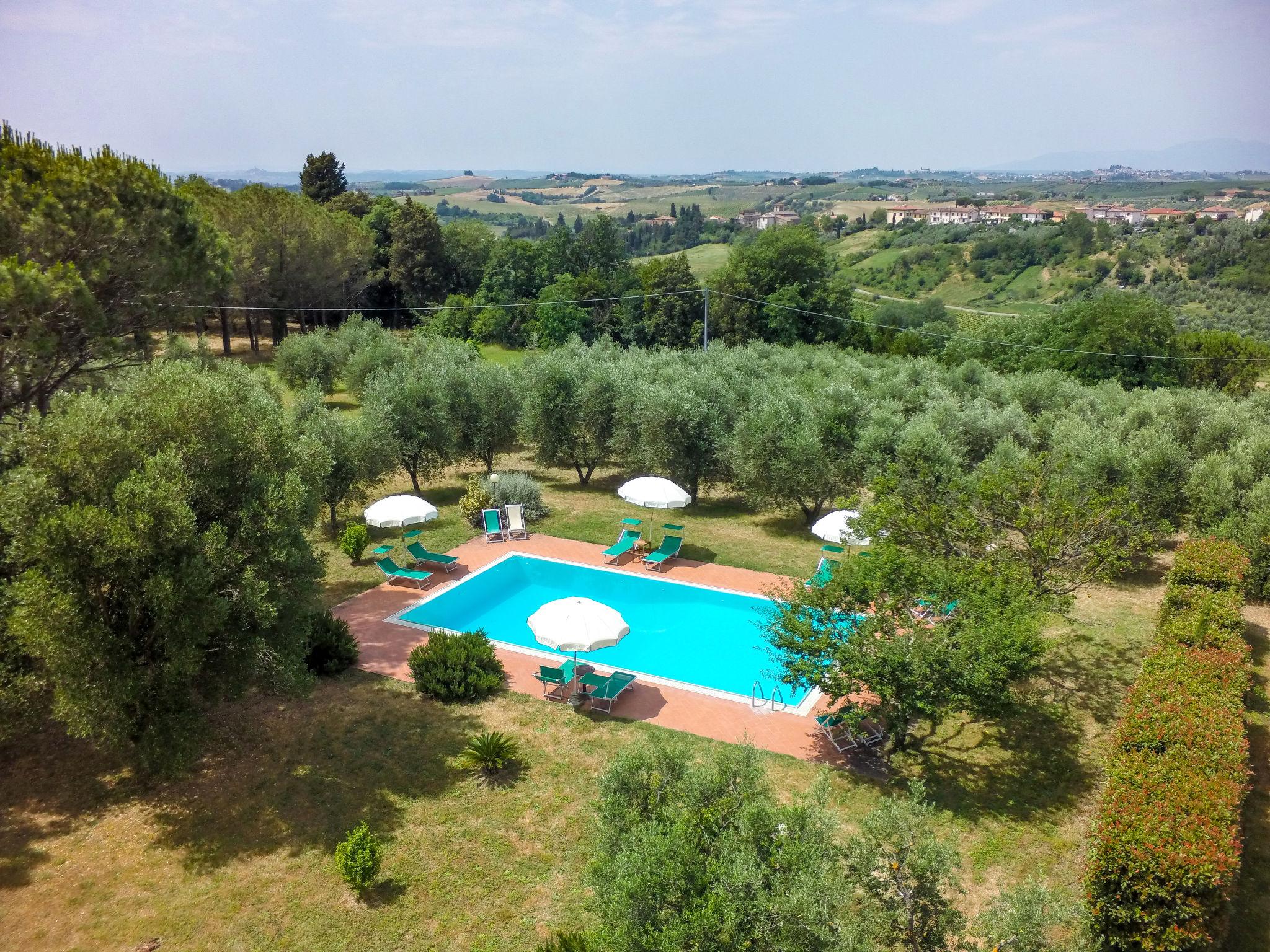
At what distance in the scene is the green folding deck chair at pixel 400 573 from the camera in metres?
18.3

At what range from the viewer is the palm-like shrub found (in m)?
11.3

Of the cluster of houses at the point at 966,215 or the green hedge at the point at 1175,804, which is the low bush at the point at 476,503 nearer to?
the green hedge at the point at 1175,804

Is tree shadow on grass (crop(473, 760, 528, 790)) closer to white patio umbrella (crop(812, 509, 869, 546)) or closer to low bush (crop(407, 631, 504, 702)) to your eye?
low bush (crop(407, 631, 504, 702))

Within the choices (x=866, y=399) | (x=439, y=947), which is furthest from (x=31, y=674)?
(x=866, y=399)

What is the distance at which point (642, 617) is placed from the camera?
17891mm

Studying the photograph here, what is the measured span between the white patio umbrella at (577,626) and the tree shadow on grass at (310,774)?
1898 mm

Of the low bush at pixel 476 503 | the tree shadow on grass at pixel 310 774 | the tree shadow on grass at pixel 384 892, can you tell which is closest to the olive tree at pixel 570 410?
the low bush at pixel 476 503

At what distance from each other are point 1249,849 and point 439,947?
34.4 feet

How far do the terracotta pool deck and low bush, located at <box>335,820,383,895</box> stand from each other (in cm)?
472

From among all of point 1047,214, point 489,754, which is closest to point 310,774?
point 489,754

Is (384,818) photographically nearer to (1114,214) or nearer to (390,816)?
(390,816)

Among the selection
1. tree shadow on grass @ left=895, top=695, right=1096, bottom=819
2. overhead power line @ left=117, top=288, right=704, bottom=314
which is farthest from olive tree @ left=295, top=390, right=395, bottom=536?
overhead power line @ left=117, top=288, right=704, bottom=314

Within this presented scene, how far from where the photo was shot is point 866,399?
24.2 metres

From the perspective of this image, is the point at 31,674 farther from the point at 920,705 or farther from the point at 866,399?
the point at 866,399
